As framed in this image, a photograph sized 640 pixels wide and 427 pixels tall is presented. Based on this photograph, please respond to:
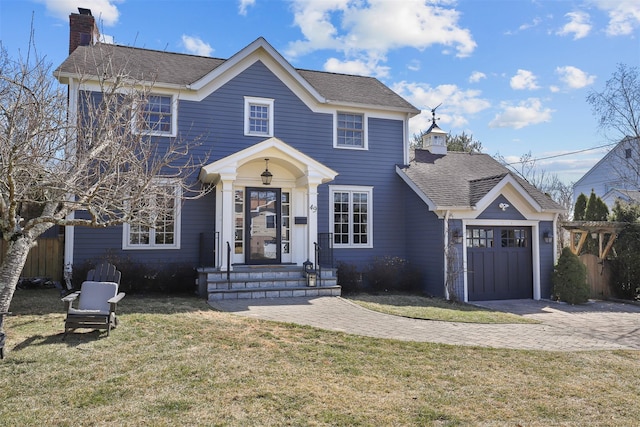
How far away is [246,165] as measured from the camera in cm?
1242

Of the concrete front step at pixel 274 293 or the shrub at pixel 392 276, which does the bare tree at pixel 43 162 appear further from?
the shrub at pixel 392 276

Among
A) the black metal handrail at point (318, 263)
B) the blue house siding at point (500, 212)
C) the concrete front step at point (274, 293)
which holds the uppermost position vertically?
the blue house siding at point (500, 212)

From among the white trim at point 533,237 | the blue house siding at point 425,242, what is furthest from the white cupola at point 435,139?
the white trim at point 533,237

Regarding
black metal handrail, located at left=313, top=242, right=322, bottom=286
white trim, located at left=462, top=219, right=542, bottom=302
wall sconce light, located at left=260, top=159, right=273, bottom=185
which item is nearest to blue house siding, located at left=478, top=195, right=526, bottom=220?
white trim, located at left=462, top=219, right=542, bottom=302

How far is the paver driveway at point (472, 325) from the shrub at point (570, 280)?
3.32 feet

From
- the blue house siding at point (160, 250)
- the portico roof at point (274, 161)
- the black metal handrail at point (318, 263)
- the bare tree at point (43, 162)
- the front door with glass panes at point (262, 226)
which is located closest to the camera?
the bare tree at point (43, 162)

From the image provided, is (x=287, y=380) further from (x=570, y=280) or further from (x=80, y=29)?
(x=80, y=29)

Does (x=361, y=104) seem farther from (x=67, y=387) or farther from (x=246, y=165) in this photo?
(x=67, y=387)

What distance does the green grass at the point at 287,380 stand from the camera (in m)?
4.04

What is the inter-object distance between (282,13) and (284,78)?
6.03ft

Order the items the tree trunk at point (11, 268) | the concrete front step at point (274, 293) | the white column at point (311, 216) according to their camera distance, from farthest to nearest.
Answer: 1. the white column at point (311, 216)
2. the concrete front step at point (274, 293)
3. the tree trunk at point (11, 268)

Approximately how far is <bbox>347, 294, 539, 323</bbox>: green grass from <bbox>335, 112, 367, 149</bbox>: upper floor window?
16.6ft

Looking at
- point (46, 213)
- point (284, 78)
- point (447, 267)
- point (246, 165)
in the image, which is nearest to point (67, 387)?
point (46, 213)

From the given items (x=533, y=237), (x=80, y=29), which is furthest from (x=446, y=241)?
(x=80, y=29)
